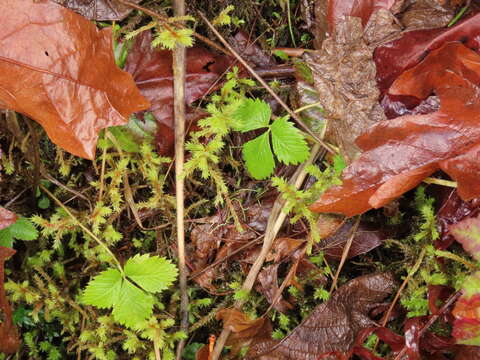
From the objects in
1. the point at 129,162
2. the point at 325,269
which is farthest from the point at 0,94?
the point at 325,269

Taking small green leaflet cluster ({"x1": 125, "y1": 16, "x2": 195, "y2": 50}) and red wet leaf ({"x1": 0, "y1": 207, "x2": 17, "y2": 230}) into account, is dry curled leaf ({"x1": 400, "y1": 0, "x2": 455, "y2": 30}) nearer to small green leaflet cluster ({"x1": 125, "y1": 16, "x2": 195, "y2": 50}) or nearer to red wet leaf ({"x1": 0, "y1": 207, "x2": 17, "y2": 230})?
small green leaflet cluster ({"x1": 125, "y1": 16, "x2": 195, "y2": 50})

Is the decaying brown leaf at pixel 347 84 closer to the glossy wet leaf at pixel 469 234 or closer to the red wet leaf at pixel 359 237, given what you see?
the red wet leaf at pixel 359 237

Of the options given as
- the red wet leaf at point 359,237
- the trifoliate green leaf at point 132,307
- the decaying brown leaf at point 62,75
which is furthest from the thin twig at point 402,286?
the decaying brown leaf at point 62,75

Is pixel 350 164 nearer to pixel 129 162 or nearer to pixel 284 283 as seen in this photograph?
pixel 284 283

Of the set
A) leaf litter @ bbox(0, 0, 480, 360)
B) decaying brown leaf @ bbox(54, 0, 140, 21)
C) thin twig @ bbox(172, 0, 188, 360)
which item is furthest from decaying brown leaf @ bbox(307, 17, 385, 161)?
decaying brown leaf @ bbox(54, 0, 140, 21)

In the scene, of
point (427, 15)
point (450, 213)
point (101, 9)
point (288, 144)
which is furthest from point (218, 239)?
point (427, 15)

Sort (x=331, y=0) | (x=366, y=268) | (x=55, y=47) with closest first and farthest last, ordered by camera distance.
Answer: (x=55, y=47), (x=331, y=0), (x=366, y=268)
